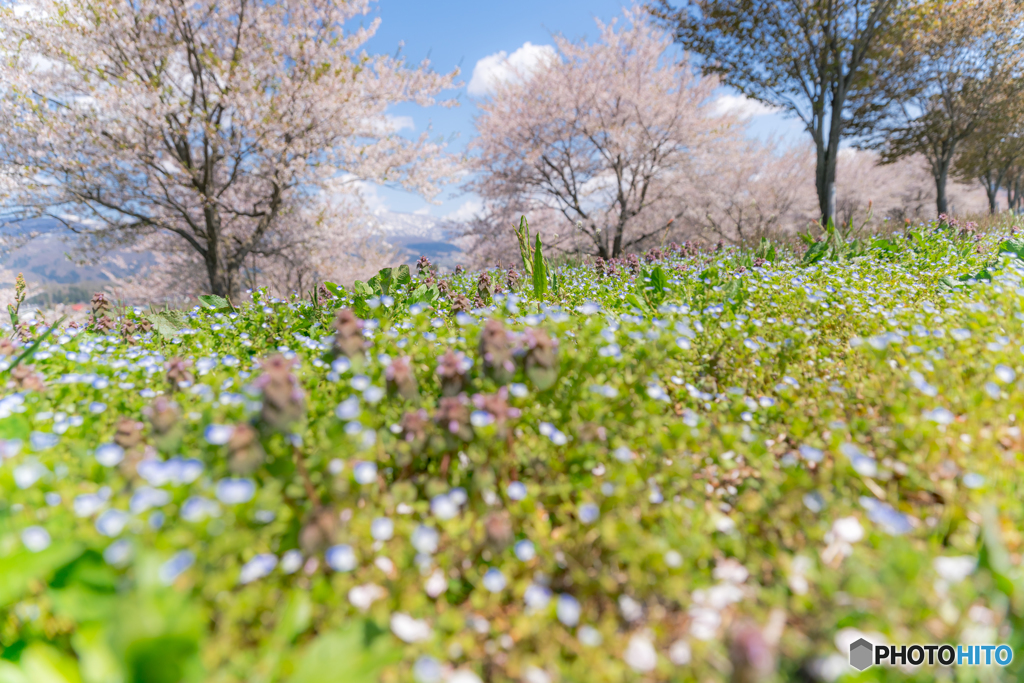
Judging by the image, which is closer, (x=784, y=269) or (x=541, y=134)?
(x=784, y=269)

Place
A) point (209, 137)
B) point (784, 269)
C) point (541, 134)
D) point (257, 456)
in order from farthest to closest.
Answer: point (541, 134) → point (209, 137) → point (784, 269) → point (257, 456)

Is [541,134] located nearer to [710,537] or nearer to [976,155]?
[710,537]

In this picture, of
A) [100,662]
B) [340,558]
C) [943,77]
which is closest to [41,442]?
[100,662]

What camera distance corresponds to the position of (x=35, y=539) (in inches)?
53.4


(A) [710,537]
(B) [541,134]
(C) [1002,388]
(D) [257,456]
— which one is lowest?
(A) [710,537]

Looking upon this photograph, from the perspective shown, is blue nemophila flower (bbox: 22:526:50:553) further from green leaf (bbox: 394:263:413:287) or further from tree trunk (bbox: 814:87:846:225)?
tree trunk (bbox: 814:87:846:225)

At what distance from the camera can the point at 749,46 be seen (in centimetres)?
1265

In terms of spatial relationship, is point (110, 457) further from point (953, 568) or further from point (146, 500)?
point (953, 568)

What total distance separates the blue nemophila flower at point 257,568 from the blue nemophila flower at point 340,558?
0.18 metres

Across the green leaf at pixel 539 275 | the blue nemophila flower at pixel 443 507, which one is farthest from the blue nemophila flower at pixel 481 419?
the green leaf at pixel 539 275

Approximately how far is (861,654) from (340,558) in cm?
156

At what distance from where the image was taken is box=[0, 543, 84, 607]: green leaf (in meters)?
1.20

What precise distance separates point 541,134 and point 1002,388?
16.6 meters

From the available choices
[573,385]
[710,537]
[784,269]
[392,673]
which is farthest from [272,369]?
[784,269]
